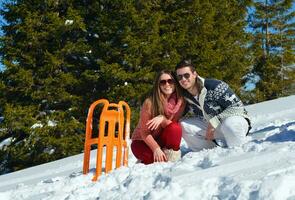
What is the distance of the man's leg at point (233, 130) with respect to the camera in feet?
14.4

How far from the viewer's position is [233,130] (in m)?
4.40

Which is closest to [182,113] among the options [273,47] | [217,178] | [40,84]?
[217,178]

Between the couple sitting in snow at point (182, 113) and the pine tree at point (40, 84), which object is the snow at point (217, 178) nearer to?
the couple sitting in snow at point (182, 113)

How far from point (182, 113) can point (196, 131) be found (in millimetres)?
248

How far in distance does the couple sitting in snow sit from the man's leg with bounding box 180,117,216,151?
13 millimetres

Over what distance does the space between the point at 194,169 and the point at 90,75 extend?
10115mm

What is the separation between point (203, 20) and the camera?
54.6 ft

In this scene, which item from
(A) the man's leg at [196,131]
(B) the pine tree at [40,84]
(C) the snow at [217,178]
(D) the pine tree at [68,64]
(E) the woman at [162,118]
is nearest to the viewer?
(C) the snow at [217,178]

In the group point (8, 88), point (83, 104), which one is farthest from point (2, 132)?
point (83, 104)

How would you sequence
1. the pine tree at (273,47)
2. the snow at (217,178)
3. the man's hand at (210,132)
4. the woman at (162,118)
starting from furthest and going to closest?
the pine tree at (273,47) → the man's hand at (210,132) → the woman at (162,118) → the snow at (217,178)

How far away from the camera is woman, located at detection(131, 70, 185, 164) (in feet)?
14.9

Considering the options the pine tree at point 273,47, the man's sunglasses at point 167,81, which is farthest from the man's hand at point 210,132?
the pine tree at point 273,47

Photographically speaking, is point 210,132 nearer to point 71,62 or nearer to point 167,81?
point 167,81

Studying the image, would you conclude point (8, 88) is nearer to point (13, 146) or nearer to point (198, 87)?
point (13, 146)
